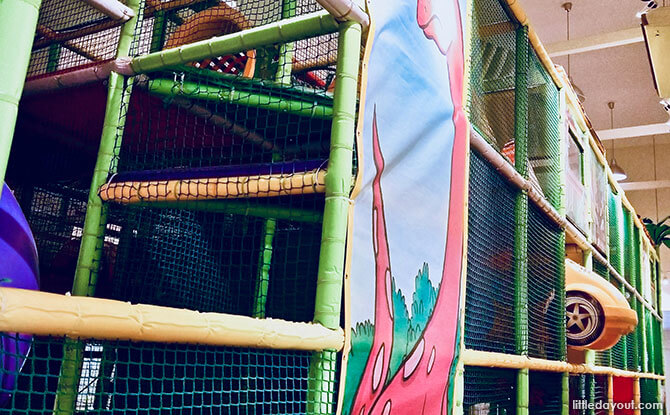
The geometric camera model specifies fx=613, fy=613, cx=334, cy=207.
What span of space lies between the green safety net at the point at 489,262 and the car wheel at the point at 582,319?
0.74 m

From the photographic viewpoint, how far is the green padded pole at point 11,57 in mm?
630

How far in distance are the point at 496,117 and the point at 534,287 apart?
0.68 m

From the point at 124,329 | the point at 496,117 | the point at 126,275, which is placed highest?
the point at 496,117

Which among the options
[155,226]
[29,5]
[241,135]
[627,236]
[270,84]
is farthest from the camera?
[627,236]

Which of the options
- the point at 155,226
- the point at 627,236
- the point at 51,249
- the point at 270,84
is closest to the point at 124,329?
the point at 270,84

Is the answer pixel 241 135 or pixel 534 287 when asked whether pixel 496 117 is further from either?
pixel 241 135

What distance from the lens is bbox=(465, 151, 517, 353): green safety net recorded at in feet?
5.96

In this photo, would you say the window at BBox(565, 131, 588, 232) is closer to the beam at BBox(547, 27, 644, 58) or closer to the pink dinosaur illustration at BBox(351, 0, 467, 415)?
the pink dinosaur illustration at BBox(351, 0, 467, 415)

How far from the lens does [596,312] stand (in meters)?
2.66

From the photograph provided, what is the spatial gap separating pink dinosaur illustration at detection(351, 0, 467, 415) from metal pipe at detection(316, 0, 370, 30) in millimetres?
196

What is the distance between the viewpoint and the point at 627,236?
15.9 ft

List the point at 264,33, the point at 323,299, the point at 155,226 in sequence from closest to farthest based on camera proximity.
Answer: the point at 323,299
the point at 264,33
the point at 155,226

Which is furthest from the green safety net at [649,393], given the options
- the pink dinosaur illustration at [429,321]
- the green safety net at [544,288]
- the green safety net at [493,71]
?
the pink dinosaur illustration at [429,321]

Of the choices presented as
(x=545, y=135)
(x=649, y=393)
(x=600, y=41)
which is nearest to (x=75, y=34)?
(x=545, y=135)
